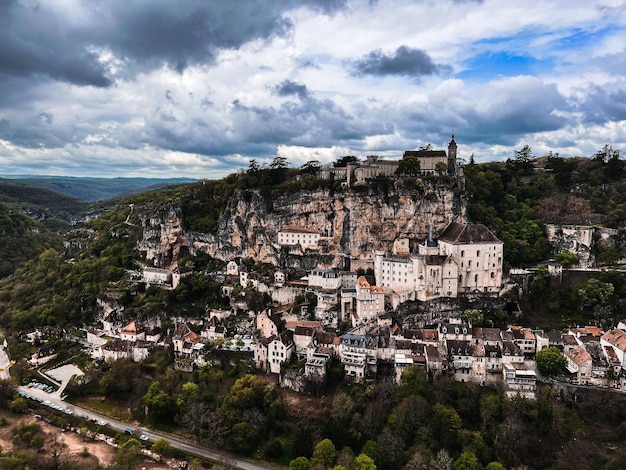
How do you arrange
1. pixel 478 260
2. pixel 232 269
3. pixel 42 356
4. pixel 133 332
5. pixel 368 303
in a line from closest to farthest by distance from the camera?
pixel 368 303
pixel 478 260
pixel 133 332
pixel 42 356
pixel 232 269

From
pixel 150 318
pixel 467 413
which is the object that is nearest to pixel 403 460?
pixel 467 413

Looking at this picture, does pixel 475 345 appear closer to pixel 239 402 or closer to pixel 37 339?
pixel 239 402

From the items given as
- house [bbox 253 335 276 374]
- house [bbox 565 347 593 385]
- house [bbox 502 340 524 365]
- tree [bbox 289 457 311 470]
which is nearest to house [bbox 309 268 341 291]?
house [bbox 253 335 276 374]

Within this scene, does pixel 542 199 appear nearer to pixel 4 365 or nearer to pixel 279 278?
pixel 279 278

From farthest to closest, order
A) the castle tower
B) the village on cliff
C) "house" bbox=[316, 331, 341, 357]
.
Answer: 1. the castle tower
2. "house" bbox=[316, 331, 341, 357]
3. the village on cliff

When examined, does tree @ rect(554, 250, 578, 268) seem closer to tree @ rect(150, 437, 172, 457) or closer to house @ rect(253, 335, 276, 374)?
house @ rect(253, 335, 276, 374)

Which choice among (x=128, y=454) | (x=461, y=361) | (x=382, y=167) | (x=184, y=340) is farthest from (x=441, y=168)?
(x=128, y=454)

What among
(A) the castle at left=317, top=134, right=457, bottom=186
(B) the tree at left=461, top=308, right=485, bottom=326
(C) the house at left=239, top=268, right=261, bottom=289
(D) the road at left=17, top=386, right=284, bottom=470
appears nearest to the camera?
(D) the road at left=17, top=386, right=284, bottom=470
